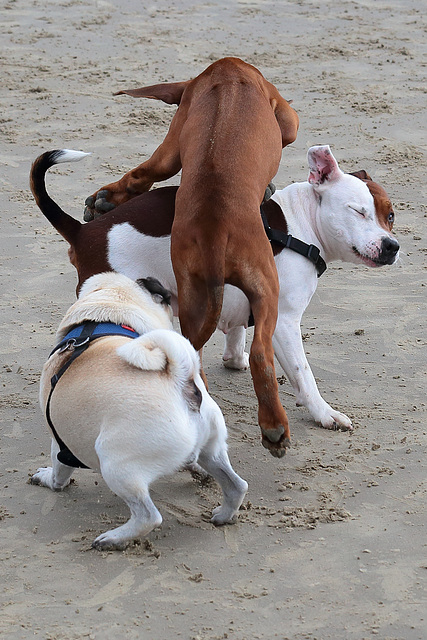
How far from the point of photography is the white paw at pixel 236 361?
16.5 ft

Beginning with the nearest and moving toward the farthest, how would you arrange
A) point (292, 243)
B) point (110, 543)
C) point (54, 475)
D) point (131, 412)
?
point (131, 412)
point (110, 543)
point (54, 475)
point (292, 243)

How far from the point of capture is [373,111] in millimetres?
8289

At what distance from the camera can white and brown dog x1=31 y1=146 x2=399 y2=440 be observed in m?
4.27

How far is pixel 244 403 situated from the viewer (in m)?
4.70

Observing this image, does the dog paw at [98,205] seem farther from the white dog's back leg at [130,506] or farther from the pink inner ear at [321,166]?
the white dog's back leg at [130,506]

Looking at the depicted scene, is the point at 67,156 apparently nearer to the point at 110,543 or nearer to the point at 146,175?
the point at 146,175

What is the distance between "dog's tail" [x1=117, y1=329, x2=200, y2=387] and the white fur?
1005mm

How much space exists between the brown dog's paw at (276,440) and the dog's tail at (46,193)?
1.39 meters

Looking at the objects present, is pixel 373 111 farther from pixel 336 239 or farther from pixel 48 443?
pixel 48 443

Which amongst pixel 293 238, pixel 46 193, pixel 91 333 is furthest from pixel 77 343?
pixel 293 238

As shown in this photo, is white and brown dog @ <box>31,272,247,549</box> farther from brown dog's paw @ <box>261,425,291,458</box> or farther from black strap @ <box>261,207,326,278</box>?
black strap @ <box>261,207,326,278</box>


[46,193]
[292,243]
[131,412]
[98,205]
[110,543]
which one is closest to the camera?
[131,412]

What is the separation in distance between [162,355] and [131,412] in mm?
228

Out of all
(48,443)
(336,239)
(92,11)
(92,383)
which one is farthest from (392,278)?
(92,11)
